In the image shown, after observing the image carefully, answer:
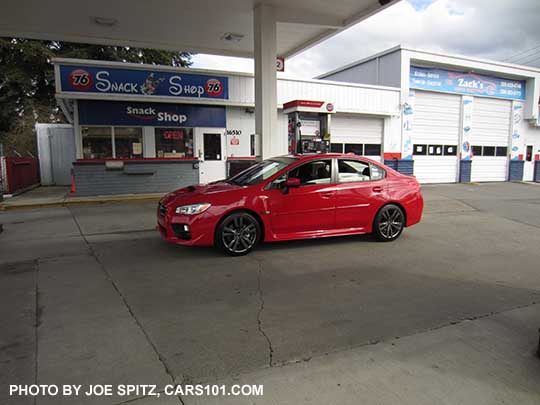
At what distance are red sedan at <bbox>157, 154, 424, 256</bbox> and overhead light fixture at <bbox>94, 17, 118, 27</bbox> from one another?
7759 millimetres

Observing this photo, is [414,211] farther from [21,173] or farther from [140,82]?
[21,173]

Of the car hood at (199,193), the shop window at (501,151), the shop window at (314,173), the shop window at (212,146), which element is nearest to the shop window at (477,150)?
the shop window at (501,151)

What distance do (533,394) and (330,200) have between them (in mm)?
4161

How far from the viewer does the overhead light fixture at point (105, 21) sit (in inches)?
443

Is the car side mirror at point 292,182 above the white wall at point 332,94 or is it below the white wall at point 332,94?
below

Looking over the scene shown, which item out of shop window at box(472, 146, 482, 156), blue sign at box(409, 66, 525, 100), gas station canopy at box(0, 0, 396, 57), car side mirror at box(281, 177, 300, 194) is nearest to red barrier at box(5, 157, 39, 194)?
gas station canopy at box(0, 0, 396, 57)

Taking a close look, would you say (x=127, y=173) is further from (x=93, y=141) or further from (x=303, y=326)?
(x=303, y=326)

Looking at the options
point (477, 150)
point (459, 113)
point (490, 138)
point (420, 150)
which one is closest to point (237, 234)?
point (420, 150)

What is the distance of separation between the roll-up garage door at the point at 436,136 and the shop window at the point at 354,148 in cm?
307

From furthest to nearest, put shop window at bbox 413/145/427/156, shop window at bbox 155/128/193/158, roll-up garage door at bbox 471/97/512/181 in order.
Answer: roll-up garage door at bbox 471/97/512/181 → shop window at bbox 413/145/427/156 → shop window at bbox 155/128/193/158

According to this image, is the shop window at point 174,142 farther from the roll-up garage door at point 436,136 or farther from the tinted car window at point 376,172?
the roll-up garage door at point 436,136

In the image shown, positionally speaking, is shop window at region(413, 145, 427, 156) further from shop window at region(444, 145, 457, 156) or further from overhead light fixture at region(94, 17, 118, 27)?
overhead light fixture at region(94, 17, 118, 27)

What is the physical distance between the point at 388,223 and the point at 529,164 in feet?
67.5

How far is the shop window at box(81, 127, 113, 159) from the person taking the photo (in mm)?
12984
